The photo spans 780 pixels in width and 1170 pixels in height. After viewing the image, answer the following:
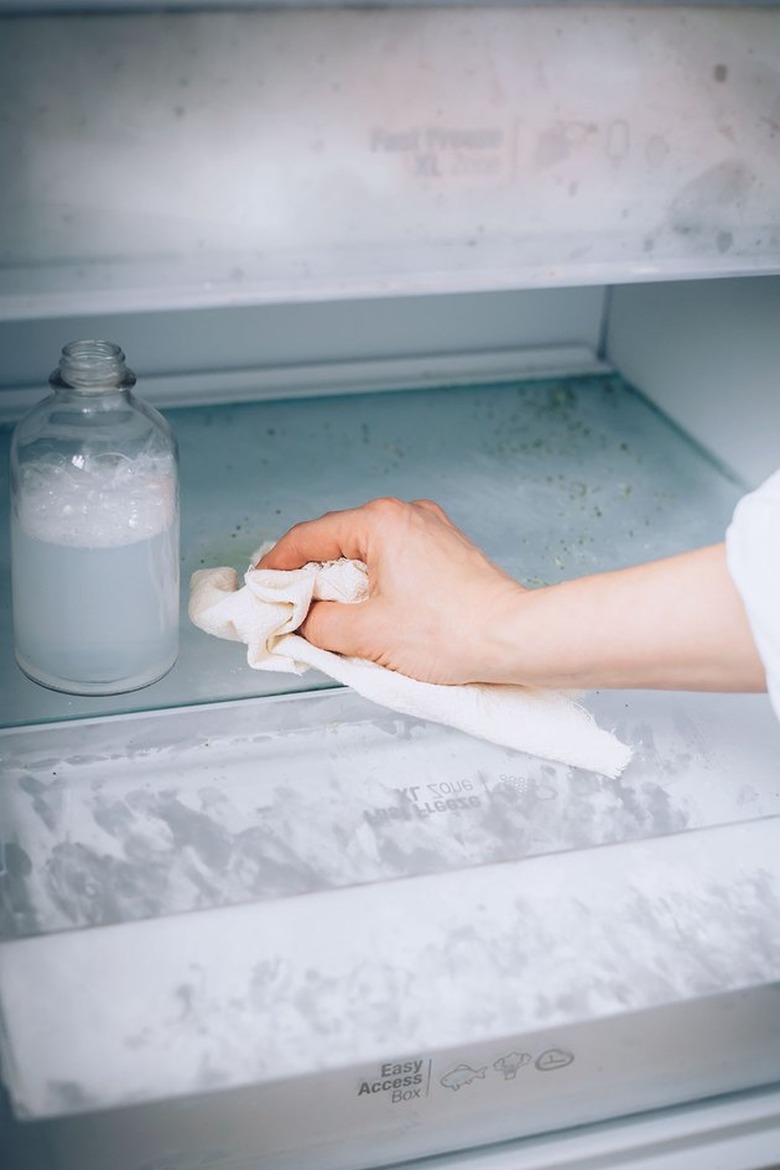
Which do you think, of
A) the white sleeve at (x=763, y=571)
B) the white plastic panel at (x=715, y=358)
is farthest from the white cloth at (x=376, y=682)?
the white plastic panel at (x=715, y=358)

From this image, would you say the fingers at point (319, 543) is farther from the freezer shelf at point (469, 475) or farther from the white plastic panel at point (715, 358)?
the white plastic panel at point (715, 358)

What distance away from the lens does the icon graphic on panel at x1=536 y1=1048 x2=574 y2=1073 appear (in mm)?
799

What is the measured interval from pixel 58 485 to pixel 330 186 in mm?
365

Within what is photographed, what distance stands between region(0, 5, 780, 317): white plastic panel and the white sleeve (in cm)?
20

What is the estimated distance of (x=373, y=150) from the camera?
2.46 ft

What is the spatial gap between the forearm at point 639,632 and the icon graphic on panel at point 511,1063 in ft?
0.93

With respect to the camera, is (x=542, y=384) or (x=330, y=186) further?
(x=542, y=384)

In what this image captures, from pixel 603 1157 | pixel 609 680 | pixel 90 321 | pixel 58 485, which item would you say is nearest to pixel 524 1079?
pixel 603 1157

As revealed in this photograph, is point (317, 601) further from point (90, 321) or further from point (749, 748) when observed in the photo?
point (90, 321)

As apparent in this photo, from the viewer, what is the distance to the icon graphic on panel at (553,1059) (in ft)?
2.62

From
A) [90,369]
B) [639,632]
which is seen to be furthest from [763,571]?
[90,369]

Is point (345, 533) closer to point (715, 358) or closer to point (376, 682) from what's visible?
point (376, 682)

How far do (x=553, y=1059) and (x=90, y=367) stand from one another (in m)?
0.62

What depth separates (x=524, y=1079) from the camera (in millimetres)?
812
